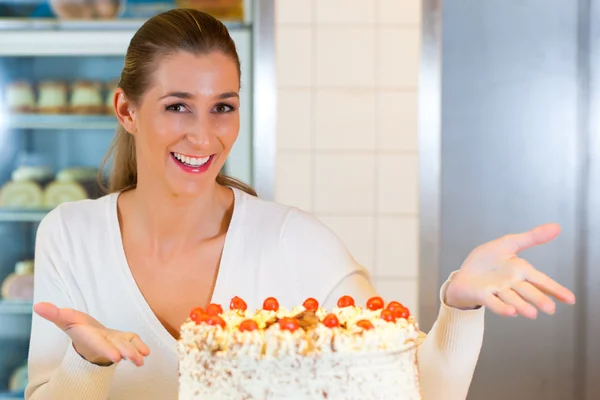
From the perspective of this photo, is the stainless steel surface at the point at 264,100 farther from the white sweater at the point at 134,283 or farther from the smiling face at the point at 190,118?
the smiling face at the point at 190,118

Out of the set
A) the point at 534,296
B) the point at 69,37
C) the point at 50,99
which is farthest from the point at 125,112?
the point at 50,99

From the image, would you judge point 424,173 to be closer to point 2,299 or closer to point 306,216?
point 306,216

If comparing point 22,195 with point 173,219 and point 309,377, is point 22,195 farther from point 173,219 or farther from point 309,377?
point 309,377

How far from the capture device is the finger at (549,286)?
0.98 metres

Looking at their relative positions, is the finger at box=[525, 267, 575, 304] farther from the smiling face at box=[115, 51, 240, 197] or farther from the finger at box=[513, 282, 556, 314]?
the smiling face at box=[115, 51, 240, 197]

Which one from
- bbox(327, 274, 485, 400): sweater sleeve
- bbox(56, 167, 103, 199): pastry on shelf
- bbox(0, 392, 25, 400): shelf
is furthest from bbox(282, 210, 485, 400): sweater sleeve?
bbox(0, 392, 25, 400): shelf

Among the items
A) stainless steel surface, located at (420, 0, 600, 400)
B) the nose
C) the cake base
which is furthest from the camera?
stainless steel surface, located at (420, 0, 600, 400)

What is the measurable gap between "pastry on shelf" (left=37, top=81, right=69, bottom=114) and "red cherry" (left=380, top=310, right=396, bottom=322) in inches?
89.8

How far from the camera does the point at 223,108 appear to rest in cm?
150

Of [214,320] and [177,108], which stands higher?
[177,108]

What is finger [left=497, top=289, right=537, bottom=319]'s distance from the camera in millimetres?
981

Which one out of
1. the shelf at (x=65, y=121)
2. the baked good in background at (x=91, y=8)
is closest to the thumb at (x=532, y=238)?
the shelf at (x=65, y=121)

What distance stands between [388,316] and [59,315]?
43cm

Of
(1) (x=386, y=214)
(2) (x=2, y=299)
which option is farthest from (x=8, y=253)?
(1) (x=386, y=214)
